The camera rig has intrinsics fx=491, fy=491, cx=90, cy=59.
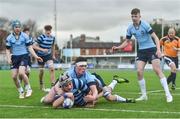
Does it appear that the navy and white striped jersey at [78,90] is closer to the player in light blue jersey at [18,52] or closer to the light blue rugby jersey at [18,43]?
the player in light blue jersey at [18,52]

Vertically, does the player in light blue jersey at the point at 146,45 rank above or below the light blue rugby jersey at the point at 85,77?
above

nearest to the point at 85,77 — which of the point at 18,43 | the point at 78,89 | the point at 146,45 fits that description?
the point at 78,89

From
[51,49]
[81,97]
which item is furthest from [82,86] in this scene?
[51,49]

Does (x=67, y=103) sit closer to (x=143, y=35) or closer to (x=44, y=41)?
(x=143, y=35)

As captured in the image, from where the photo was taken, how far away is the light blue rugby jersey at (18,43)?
13.8 m

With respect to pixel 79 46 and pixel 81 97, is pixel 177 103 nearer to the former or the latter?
pixel 81 97

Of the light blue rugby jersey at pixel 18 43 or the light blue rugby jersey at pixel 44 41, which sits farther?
the light blue rugby jersey at pixel 44 41

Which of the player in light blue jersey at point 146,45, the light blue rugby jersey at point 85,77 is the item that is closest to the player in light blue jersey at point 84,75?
the light blue rugby jersey at point 85,77

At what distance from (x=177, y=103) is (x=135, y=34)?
81.8 inches

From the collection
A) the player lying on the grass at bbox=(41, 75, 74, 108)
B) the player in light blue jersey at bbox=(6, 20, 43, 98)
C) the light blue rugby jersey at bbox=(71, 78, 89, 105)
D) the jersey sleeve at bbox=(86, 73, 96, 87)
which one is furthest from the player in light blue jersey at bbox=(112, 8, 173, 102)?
the player in light blue jersey at bbox=(6, 20, 43, 98)

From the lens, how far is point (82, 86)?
11.1 m

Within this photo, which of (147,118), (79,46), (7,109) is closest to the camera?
(147,118)

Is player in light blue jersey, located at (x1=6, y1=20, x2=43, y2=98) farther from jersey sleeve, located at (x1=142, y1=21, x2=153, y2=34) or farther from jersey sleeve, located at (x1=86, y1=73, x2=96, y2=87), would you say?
jersey sleeve, located at (x1=142, y1=21, x2=153, y2=34)

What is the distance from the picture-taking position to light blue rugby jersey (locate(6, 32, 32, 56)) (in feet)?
45.3
